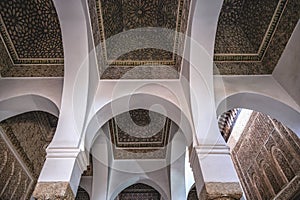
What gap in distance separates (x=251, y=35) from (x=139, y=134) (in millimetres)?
2801

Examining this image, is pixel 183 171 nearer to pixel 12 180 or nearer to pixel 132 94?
pixel 132 94

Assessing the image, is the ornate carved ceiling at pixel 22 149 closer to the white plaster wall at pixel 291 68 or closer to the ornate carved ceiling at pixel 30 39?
the ornate carved ceiling at pixel 30 39

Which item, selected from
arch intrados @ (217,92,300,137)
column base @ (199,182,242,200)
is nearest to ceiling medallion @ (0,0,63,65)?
arch intrados @ (217,92,300,137)

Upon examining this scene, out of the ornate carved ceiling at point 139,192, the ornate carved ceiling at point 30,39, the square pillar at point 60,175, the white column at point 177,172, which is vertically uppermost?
the ornate carved ceiling at point 139,192

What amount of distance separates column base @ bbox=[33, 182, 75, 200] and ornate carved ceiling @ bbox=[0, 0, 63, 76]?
1.73 m

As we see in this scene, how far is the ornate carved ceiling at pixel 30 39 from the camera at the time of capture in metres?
3.37

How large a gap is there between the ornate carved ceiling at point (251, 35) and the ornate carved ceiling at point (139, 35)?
2.20ft

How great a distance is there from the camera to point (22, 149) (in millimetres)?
4637

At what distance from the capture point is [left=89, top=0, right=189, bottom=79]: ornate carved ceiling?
11.2ft

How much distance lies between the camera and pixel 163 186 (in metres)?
5.77

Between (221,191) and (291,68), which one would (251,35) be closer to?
(291,68)

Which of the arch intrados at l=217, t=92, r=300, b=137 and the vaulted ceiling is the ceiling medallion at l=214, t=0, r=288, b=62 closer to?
the vaulted ceiling

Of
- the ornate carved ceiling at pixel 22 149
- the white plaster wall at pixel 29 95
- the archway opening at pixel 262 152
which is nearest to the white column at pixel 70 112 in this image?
the white plaster wall at pixel 29 95

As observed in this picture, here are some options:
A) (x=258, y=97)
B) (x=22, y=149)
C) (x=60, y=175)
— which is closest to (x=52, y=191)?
(x=60, y=175)
